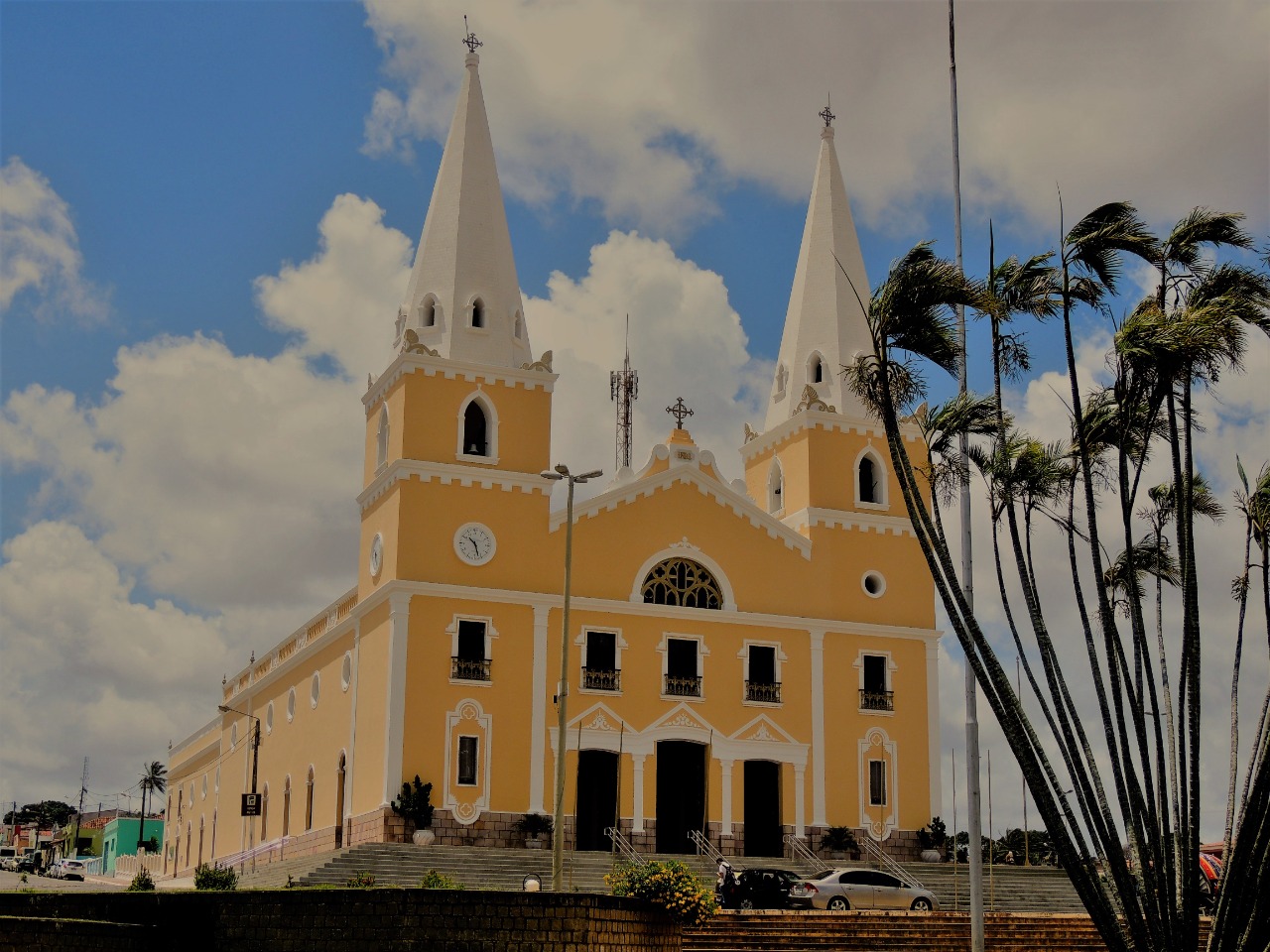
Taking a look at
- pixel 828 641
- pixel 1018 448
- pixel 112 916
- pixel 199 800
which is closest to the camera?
pixel 1018 448

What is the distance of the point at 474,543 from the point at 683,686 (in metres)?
6.04

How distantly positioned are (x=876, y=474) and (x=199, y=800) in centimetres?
2759

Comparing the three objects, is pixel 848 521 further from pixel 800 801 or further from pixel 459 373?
pixel 459 373

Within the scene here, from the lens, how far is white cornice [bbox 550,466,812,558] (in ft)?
134

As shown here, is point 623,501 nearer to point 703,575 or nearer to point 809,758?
point 703,575

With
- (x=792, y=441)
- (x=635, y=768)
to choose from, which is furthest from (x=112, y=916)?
(x=792, y=441)

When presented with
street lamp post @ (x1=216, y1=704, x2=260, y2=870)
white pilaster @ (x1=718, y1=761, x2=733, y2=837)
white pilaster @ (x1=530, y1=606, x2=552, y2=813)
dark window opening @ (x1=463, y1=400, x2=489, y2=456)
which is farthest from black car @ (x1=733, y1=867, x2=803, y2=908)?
street lamp post @ (x1=216, y1=704, x2=260, y2=870)

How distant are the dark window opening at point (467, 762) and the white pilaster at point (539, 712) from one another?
134 centimetres

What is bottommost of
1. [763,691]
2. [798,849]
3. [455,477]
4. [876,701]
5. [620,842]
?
[798,849]

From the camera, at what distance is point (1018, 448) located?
A: 23.6 metres

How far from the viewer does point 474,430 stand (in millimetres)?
40625

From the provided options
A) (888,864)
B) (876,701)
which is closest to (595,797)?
(888,864)

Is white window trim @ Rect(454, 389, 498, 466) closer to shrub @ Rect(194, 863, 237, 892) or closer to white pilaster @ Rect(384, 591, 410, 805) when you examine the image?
white pilaster @ Rect(384, 591, 410, 805)

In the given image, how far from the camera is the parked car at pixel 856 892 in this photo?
105ft
